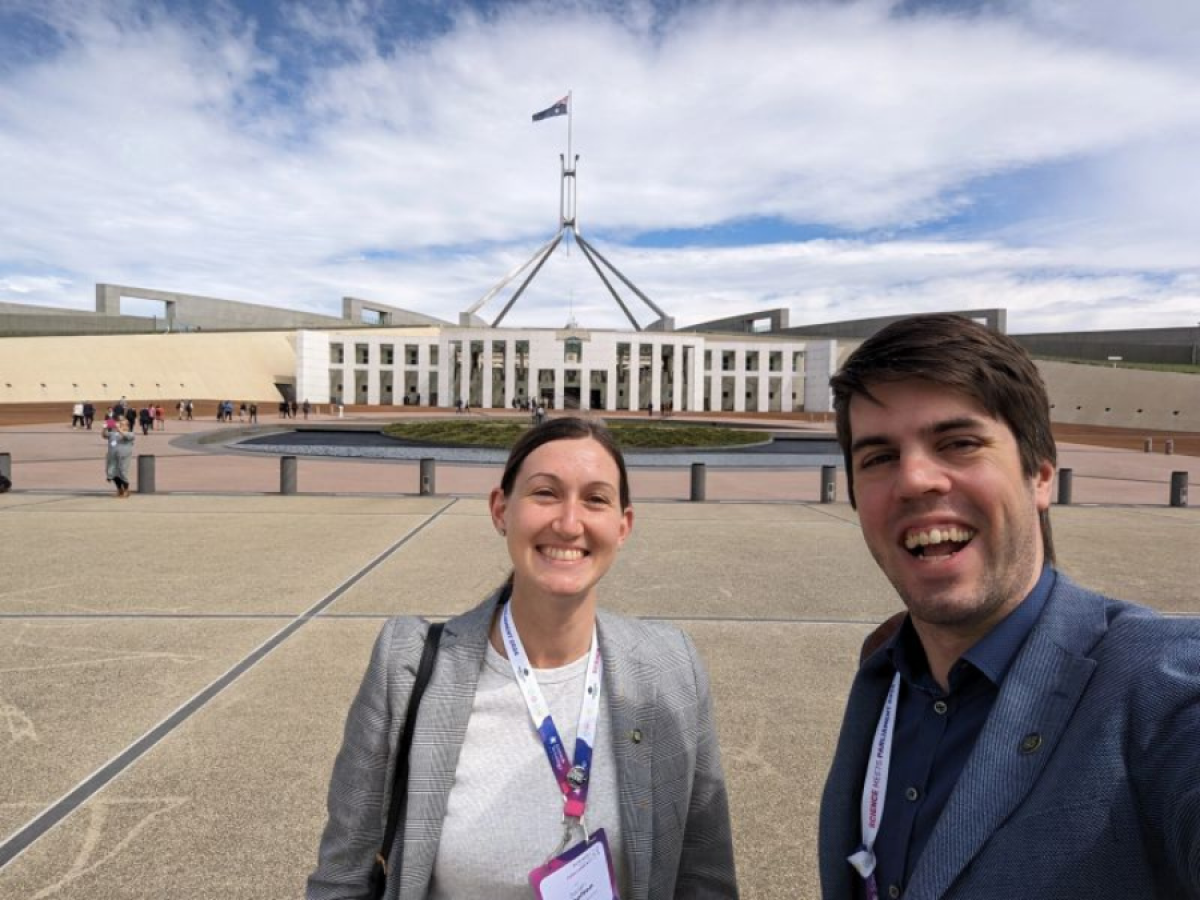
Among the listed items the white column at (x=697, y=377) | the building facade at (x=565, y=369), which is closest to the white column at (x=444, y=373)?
the building facade at (x=565, y=369)

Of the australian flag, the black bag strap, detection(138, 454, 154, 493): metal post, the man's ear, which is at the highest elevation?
the australian flag

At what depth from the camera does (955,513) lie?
134 centimetres

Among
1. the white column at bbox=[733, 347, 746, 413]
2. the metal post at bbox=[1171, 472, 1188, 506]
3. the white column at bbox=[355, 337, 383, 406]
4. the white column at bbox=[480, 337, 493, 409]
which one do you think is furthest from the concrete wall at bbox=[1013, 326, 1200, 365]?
the metal post at bbox=[1171, 472, 1188, 506]

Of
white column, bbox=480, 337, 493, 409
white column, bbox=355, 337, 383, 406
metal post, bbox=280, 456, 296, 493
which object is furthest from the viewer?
white column, bbox=355, 337, 383, 406

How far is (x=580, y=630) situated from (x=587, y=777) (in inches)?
12.8

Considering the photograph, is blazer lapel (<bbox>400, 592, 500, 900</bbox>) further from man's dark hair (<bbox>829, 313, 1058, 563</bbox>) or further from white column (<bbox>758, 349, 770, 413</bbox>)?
white column (<bbox>758, 349, 770, 413</bbox>)

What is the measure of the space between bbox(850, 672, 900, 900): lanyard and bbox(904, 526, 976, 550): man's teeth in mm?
372

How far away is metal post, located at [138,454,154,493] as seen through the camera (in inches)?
483

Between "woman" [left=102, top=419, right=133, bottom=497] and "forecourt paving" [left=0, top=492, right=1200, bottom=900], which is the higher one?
"woman" [left=102, top=419, right=133, bottom=497]

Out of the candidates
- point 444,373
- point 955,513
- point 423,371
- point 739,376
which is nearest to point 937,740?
point 955,513

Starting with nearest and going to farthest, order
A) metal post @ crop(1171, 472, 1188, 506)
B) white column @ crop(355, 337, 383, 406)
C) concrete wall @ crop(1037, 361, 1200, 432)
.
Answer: metal post @ crop(1171, 472, 1188, 506) → concrete wall @ crop(1037, 361, 1200, 432) → white column @ crop(355, 337, 383, 406)

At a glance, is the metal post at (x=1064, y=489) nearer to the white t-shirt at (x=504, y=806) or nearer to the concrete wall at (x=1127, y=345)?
the white t-shirt at (x=504, y=806)

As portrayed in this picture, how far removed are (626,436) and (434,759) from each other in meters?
22.0

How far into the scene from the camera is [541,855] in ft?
5.39
